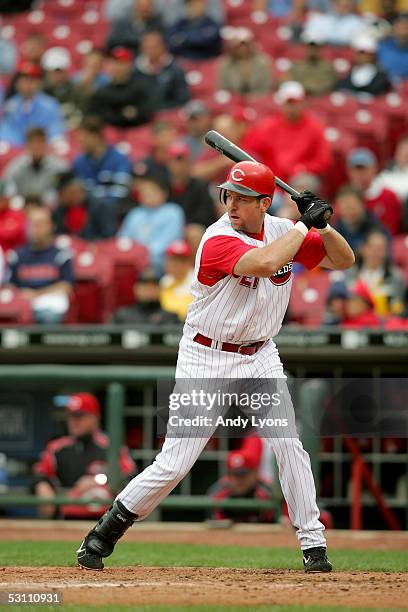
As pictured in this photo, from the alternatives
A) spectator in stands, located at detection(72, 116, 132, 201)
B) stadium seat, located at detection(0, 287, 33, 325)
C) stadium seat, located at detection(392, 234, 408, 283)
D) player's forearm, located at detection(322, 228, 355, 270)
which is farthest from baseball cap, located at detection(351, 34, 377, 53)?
player's forearm, located at detection(322, 228, 355, 270)

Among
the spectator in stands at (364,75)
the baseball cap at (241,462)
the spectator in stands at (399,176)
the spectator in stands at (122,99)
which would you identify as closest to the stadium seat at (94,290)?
the baseball cap at (241,462)

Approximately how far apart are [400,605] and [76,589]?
3.82ft

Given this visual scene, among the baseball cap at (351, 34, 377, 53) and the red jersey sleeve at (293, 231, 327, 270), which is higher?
the baseball cap at (351, 34, 377, 53)

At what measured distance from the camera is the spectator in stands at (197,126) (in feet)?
38.8

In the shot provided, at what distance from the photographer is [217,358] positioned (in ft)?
16.3

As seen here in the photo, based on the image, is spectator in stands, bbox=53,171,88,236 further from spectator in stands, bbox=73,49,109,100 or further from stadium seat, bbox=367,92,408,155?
stadium seat, bbox=367,92,408,155

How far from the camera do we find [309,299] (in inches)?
362

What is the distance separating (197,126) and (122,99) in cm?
146

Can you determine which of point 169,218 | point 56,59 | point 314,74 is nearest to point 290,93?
point 314,74

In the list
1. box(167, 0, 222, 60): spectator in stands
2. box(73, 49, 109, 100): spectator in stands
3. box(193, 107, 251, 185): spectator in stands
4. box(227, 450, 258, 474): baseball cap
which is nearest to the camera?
box(227, 450, 258, 474): baseball cap

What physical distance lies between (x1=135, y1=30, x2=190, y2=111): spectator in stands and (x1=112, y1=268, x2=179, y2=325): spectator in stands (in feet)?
13.5

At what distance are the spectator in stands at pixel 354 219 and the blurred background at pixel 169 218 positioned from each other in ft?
0.06

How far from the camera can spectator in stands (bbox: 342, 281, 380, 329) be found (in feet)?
28.3

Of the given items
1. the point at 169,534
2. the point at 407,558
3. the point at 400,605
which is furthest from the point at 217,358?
the point at 169,534
